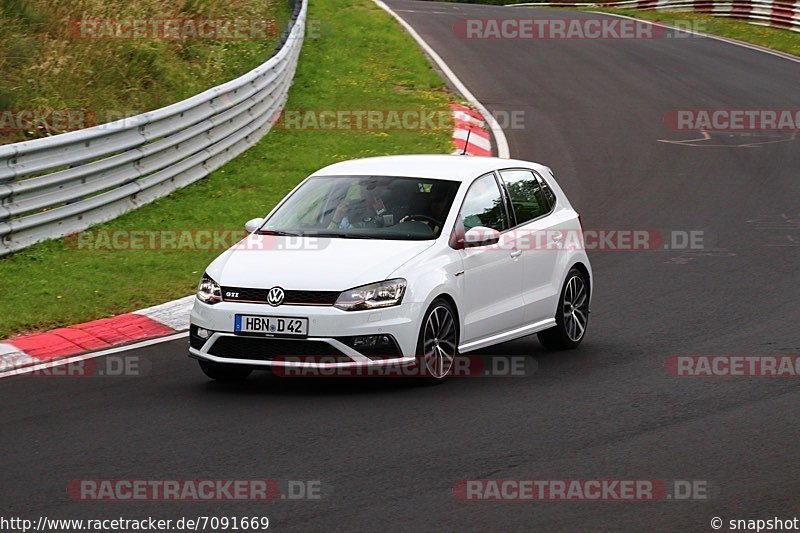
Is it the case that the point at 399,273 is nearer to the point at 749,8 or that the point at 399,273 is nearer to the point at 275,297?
the point at 275,297

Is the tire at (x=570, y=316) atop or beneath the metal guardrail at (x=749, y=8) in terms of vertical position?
atop

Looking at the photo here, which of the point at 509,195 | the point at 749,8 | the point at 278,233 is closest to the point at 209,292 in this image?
the point at 278,233

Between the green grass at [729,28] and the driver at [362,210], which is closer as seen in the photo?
the driver at [362,210]

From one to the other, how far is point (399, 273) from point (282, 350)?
37.5 inches

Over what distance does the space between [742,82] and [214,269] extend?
2083 centimetres

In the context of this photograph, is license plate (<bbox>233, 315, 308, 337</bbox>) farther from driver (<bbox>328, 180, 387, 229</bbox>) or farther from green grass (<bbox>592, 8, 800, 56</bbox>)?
green grass (<bbox>592, 8, 800, 56</bbox>)

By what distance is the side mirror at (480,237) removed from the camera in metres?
10.1

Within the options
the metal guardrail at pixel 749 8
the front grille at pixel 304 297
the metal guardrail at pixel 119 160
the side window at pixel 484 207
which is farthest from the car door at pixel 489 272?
the metal guardrail at pixel 749 8

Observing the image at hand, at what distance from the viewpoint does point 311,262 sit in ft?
31.5

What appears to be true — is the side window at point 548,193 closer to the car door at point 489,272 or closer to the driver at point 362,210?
the car door at point 489,272

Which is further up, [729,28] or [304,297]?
[304,297]

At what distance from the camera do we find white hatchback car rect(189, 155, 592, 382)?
933 cm

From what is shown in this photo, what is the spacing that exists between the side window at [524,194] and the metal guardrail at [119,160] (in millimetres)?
5352

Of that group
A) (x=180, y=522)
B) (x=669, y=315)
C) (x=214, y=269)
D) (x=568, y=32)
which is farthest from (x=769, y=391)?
(x=568, y=32)
